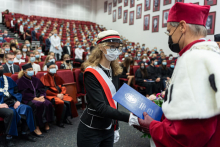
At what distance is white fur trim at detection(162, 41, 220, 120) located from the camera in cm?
63

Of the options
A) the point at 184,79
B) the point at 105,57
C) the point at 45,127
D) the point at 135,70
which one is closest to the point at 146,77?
the point at 135,70

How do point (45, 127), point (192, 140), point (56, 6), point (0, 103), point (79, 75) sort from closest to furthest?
point (192, 140) → point (0, 103) → point (45, 127) → point (79, 75) → point (56, 6)

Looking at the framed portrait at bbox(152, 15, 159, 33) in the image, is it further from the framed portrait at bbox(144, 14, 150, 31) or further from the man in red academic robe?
the man in red academic robe

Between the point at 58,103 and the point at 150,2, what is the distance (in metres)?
13.6

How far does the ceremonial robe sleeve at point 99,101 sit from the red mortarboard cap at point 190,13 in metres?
0.71

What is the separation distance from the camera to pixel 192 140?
2.22ft

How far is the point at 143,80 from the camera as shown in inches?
227

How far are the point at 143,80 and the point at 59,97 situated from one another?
10.3ft

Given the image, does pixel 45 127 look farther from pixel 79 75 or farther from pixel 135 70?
pixel 135 70

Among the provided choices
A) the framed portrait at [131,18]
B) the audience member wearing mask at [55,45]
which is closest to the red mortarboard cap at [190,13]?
the audience member wearing mask at [55,45]

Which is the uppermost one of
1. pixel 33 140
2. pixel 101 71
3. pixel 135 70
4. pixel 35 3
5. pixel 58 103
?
pixel 35 3

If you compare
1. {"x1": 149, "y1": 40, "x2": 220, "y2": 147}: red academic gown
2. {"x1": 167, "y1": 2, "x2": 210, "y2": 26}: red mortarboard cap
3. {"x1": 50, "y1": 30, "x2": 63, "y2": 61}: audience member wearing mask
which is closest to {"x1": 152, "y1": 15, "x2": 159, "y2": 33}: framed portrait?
{"x1": 50, "y1": 30, "x2": 63, "y2": 61}: audience member wearing mask

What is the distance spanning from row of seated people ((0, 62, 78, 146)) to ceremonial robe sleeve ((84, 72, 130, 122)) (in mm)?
2173

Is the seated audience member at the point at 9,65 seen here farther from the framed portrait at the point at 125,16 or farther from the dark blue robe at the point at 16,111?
the framed portrait at the point at 125,16
